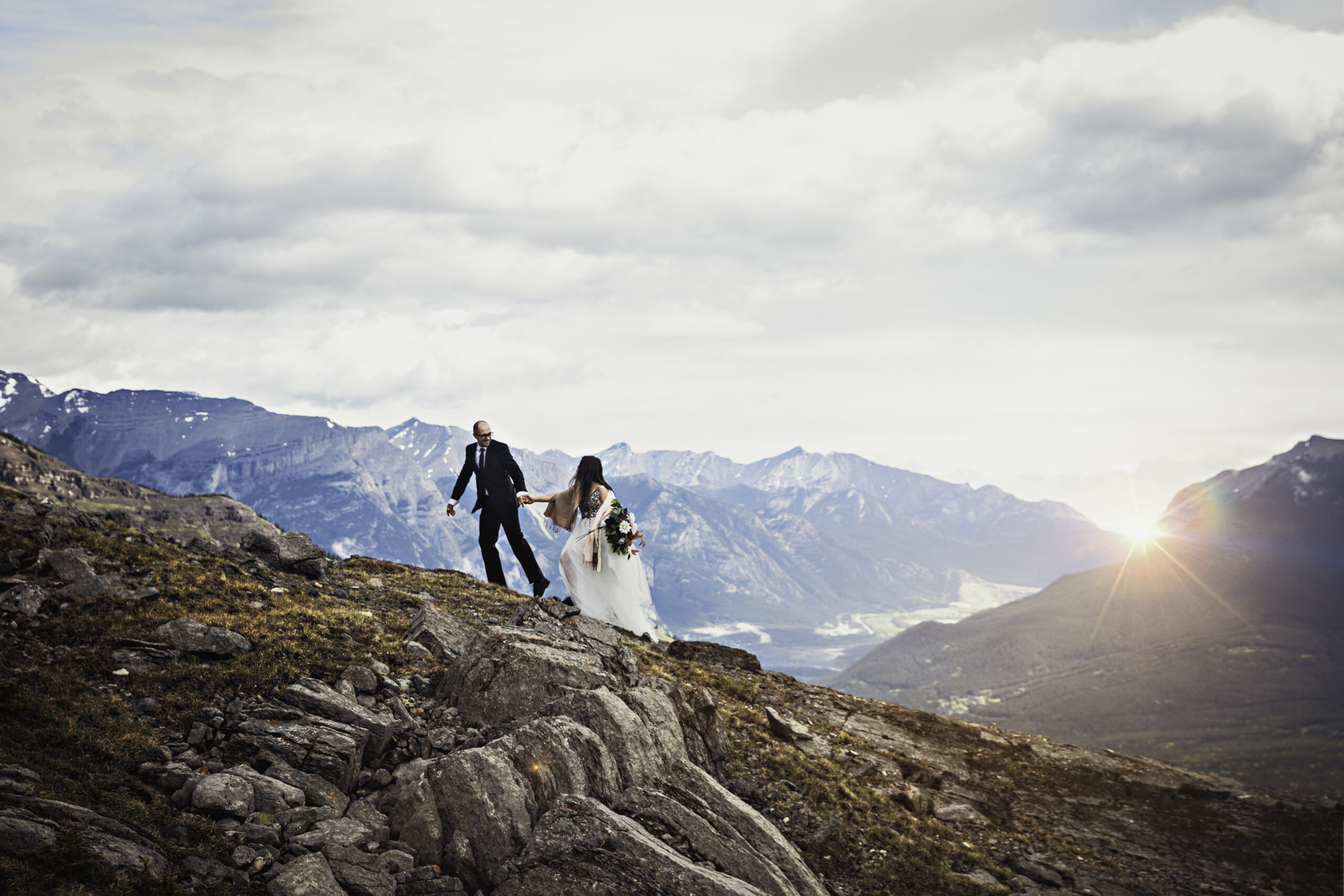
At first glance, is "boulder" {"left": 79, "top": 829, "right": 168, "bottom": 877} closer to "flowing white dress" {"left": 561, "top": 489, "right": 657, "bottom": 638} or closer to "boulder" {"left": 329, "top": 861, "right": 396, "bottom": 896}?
"boulder" {"left": 329, "top": 861, "right": 396, "bottom": 896}

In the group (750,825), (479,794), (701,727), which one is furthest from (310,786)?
(701,727)

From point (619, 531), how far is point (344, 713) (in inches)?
445

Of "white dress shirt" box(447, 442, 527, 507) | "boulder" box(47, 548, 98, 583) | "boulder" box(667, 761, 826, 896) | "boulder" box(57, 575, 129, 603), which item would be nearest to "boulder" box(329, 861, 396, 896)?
"boulder" box(667, 761, 826, 896)

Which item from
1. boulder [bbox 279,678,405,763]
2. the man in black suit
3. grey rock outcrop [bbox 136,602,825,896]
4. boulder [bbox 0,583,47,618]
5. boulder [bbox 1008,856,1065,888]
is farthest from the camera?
the man in black suit

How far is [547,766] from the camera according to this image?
11016mm

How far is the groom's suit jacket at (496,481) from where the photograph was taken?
71.4ft

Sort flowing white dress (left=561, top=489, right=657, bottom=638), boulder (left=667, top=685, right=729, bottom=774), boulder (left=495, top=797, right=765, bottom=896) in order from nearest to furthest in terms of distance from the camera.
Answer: boulder (left=495, top=797, right=765, bottom=896)
boulder (left=667, top=685, right=729, bottom=774)
flowing white dress (left=561, top=489, right=657, bottom=638)

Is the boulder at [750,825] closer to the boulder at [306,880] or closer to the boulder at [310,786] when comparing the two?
the boulder at [310,786]

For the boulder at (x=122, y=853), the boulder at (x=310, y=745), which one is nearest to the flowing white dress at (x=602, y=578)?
the boulder at (x=310, y=745)

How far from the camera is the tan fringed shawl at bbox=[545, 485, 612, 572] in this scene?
2208 centimetres

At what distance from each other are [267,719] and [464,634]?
6.15 metres

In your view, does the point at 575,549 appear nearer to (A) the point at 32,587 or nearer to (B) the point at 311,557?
(B) the point at 311,557

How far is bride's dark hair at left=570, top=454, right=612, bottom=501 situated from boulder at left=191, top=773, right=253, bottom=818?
13.5 metres

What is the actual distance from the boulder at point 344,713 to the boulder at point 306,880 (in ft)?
9.46
